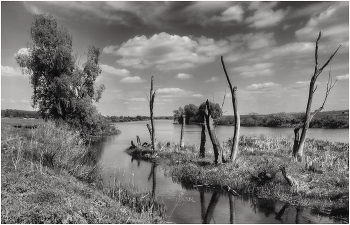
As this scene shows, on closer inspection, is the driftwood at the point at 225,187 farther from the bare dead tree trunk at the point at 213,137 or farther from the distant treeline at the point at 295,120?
the distant treeline at the point at 295,120

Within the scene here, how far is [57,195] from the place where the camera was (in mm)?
9414

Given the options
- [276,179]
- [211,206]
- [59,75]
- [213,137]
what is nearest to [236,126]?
[213,137]

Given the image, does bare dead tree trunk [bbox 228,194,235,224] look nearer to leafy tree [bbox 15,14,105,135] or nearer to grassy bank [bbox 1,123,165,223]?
grassy bank [bbox 1,123,165,223]

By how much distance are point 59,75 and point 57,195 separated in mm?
23418

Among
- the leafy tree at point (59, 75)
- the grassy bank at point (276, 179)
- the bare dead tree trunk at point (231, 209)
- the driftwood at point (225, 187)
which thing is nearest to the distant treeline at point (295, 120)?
the leafy tree at point (59, 75)

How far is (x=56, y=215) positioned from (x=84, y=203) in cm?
109

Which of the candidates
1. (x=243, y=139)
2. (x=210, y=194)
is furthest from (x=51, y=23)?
(x=210, y=194)

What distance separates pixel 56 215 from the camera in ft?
26.4

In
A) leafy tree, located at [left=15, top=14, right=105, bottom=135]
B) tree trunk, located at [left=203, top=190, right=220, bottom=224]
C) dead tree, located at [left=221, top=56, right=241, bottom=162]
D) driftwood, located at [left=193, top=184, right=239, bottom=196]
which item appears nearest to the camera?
tree trunk, located at [left=203, top=190, right=220, bottom=224]

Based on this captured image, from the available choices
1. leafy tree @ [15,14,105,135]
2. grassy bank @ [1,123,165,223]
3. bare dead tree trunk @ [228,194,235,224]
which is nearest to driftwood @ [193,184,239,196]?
bare dead tree trunk @ [228,194,235,224]

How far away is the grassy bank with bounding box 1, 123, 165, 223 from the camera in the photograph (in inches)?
318

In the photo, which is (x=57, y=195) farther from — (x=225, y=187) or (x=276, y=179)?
(x=276, y=179)

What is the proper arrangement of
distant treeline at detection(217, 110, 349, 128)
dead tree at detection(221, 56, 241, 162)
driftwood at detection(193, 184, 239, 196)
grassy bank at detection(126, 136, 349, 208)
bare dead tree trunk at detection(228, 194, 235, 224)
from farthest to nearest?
1. distant treeline at detection(217, 110, 349, 128)
2. dead tree at detection(221, 56, 241, 162)
3. driftwood at detection(193, 184, 239, 196)
4. grassy bank at detection(126, 136, 349, 208)
5. bare dead tree trunk at detection(228, 194, 235, 224)

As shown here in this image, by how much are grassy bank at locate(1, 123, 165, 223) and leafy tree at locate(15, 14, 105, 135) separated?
1498 cm
